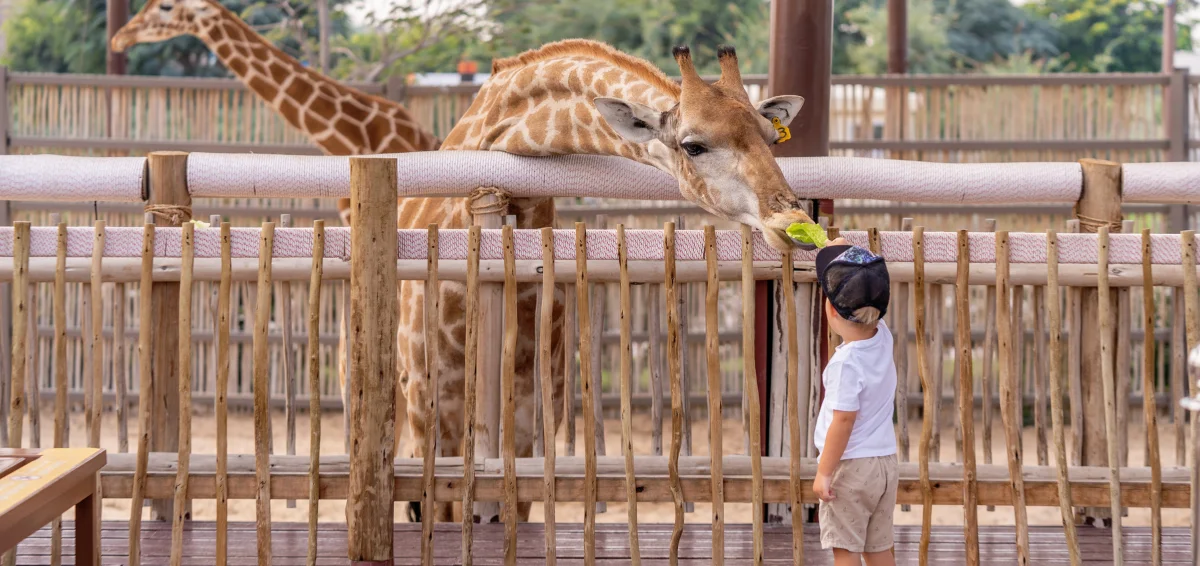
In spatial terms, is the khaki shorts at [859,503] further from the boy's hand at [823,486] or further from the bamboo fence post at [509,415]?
the bamboo fence post at [509,415]

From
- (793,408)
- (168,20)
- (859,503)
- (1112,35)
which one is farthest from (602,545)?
(1112,35)

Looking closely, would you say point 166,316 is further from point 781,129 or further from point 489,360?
point 781,129

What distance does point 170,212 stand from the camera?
4035mm

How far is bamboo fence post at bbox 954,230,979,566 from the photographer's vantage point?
354 centimetres

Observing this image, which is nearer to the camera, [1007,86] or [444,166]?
[444,166]

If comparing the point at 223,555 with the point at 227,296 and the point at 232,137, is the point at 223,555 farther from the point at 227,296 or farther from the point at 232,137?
the point at 232,137

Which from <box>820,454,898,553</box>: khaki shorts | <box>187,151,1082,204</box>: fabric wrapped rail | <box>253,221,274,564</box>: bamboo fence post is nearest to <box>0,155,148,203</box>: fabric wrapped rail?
<box>187,151,1082,204</box>: fabric wrapped rail

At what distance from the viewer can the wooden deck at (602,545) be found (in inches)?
153

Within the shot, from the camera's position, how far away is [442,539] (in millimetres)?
4090

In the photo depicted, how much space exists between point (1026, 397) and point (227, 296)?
23.8ft

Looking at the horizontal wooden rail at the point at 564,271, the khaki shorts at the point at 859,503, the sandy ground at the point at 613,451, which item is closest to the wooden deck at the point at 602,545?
the khaki shorts at the point at 859,503

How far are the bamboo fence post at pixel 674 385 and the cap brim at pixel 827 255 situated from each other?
1.66 ft

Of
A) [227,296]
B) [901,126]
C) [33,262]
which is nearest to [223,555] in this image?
[227,296]

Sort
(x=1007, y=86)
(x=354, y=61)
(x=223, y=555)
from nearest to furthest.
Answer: (x=223, y=555)
(x=1007, y=86)
(x=354, y=61)
